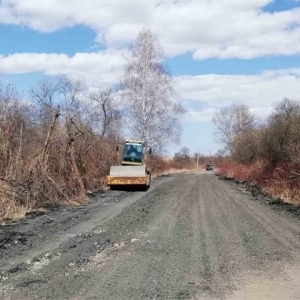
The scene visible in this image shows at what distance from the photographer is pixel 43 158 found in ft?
66.2

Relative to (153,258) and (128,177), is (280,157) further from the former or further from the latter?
(153,258)

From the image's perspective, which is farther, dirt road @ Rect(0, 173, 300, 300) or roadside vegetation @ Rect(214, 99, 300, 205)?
roadside vegetation @ Rect(214, 99, 300, 205)

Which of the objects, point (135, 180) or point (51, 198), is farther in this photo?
point (135, 180)

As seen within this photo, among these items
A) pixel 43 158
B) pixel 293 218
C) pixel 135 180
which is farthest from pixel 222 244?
pixel 135 180

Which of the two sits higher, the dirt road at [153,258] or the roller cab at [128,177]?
the roller cab at [128,177]

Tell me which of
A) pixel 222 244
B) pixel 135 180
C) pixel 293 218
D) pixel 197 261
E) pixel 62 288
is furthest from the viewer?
pixel 135 180

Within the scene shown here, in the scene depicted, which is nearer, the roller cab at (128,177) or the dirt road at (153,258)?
the dirt road at (153,258)

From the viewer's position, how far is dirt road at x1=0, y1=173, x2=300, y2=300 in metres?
6.48

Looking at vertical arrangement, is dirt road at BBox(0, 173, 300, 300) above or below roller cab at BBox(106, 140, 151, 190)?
below

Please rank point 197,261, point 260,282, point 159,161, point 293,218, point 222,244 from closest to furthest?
1. point 260,282
2. point 197,261
3. point 222,244
4. point 293,218
5. point 159,161

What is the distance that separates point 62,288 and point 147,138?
37.7 metres

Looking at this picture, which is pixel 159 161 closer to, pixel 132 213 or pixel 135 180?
pixel 135 180

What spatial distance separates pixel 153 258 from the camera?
8.60m

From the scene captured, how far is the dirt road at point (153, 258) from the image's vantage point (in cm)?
648
